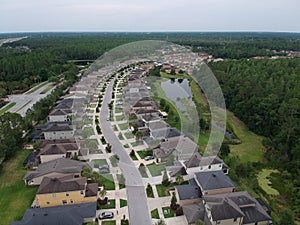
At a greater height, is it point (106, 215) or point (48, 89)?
point (48, 89)

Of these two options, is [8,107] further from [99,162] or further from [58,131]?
[99,162]

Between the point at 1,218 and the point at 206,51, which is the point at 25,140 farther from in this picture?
the point at 206,51

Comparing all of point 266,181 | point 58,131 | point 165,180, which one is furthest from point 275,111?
point 58,131

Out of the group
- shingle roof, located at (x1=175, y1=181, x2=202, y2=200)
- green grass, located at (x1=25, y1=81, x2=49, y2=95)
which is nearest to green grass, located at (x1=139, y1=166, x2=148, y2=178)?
shingle roof, located at (x1=175, y1=181, x2=202, y2=200)

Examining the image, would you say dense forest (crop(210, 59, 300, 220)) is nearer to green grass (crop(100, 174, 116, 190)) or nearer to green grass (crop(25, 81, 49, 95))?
green grass (crop(100, 174, 116, 190))

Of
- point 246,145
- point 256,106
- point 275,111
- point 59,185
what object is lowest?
point 246,145

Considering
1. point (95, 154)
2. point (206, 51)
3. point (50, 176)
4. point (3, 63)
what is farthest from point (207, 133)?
point (206, 51)
